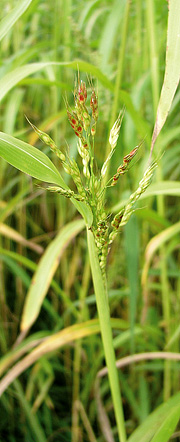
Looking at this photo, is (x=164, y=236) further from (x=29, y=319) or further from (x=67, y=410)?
(x=67, y=410)

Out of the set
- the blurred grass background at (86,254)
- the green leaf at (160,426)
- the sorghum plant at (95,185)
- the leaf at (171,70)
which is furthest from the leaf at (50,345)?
the leaf at (171,70)

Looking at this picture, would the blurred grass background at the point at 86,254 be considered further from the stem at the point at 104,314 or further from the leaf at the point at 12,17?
the stem at the point at 104,314

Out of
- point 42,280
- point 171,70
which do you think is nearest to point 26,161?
point 171,70

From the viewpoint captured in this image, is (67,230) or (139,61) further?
(139,61)

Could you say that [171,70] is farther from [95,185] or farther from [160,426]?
[160,426]

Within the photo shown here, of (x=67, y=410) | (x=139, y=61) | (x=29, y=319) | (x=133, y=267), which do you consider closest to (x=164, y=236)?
(x=133, y=267)

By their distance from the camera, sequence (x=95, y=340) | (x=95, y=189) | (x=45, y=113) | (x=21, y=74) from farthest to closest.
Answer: (x=45, y=113) < (x=95, y=340) < (x=21, y=74) < (x=95, y=189)
